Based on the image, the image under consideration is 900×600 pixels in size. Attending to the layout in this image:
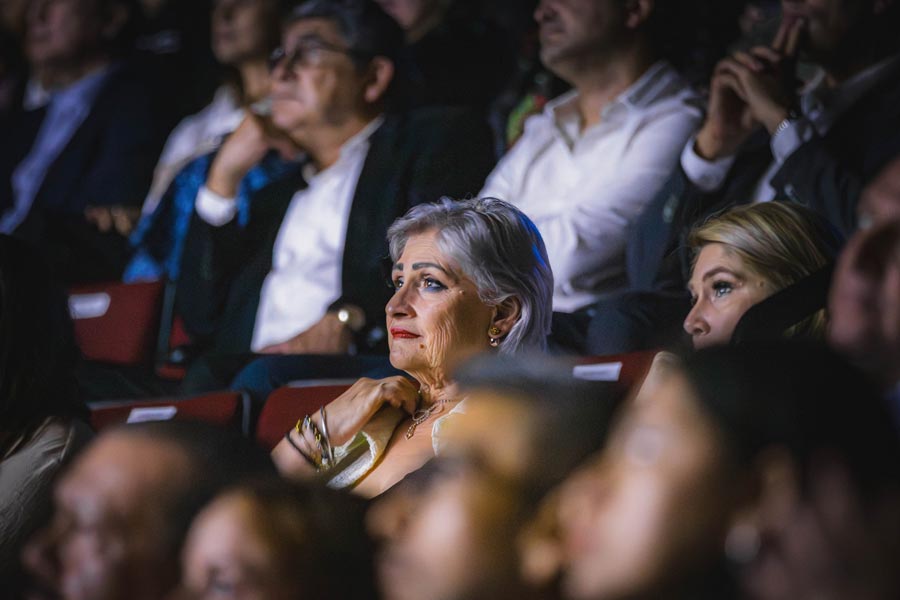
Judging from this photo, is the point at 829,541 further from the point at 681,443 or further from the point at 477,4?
the point at 477,4

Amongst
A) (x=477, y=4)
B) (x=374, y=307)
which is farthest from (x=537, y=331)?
(x=477, y=4)

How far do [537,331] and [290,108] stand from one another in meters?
1.59

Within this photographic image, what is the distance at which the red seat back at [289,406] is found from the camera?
2408 millimetres

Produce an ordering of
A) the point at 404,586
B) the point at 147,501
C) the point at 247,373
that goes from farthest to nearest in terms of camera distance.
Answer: the point at 247,373 → the point at 147,501 → the point at 404,586

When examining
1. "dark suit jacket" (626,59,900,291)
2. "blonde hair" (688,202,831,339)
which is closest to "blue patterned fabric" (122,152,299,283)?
"dark suit jacket" (626,59,900,291)

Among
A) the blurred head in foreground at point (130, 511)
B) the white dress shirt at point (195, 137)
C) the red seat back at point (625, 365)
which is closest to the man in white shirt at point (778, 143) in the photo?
the red seat back at point (625, 365)

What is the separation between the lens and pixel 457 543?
135 centimetres

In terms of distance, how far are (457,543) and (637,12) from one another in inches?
80.1

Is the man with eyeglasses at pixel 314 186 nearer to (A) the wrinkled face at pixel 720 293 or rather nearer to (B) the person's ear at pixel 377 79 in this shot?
(B) the person's ear at pixel 377 79

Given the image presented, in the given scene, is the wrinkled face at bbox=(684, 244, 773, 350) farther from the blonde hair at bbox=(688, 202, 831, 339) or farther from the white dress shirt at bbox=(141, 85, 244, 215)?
the white dress shirt at bbox=(141, 85, 244, 215)

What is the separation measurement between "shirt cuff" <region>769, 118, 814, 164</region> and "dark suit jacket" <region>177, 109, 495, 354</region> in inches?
30.8

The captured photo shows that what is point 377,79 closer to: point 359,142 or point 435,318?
point 359,142

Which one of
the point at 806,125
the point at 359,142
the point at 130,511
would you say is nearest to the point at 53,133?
the point at 359,142

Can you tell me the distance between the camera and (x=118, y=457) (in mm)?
1668
